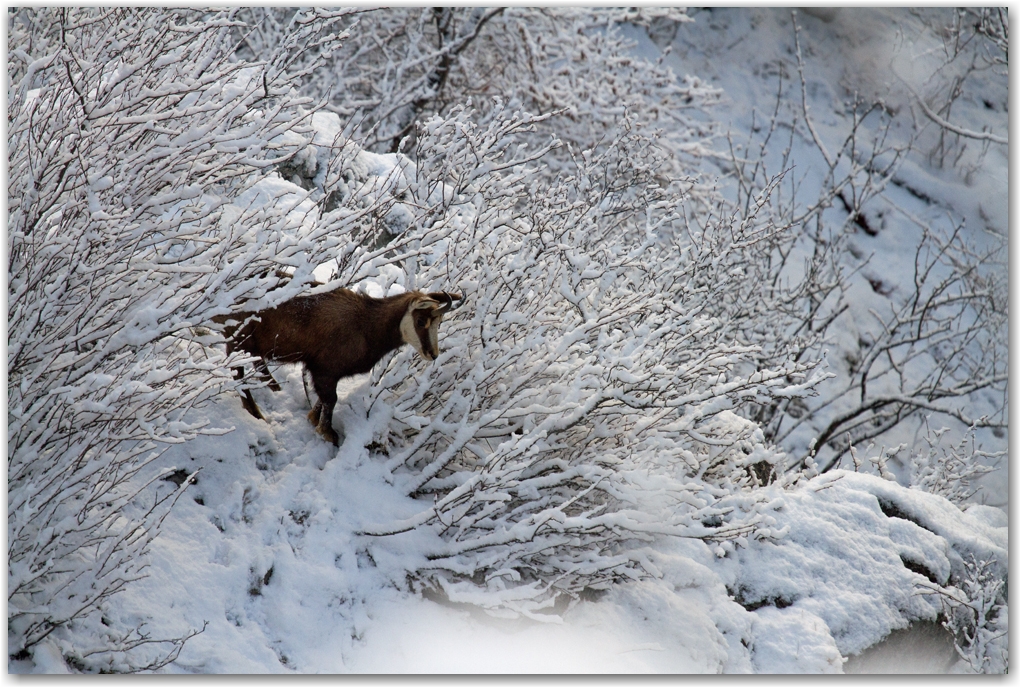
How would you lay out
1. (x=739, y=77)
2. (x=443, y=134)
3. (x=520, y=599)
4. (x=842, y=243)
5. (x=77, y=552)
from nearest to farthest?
(x=77, y=552)
(x=520, y=599)
(x=443, y=134)
(x=739, y=77)
(x=842, y=243)

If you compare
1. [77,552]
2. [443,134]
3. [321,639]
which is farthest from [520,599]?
[443,134]

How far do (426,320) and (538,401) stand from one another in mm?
722

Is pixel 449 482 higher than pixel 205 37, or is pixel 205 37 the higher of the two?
pixel 205 37

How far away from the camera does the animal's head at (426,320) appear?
10.2ft

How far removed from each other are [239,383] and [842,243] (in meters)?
6.24

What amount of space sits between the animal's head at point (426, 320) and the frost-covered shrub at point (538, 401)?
9.0 inches

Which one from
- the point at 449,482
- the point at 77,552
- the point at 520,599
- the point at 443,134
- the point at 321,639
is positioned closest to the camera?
the point at 77,552

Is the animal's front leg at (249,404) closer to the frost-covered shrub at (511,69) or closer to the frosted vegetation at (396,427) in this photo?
the frosted vegetation at (396,427)

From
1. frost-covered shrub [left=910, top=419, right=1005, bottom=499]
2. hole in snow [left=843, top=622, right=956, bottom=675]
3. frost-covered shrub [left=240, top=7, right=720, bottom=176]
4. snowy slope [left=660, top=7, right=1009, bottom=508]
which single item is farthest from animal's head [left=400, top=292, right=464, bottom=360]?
frost-covered shrub [left=240, top=7, right=720, bottom=176]

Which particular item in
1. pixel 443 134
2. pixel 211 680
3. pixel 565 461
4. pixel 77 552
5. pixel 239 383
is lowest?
pixel 211 680

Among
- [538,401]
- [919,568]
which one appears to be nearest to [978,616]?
[919,568]

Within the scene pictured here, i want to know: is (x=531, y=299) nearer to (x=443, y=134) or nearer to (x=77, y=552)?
(x=443, y=134)

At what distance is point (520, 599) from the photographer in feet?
10.5

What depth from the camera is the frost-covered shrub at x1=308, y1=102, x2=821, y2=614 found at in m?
3.24
